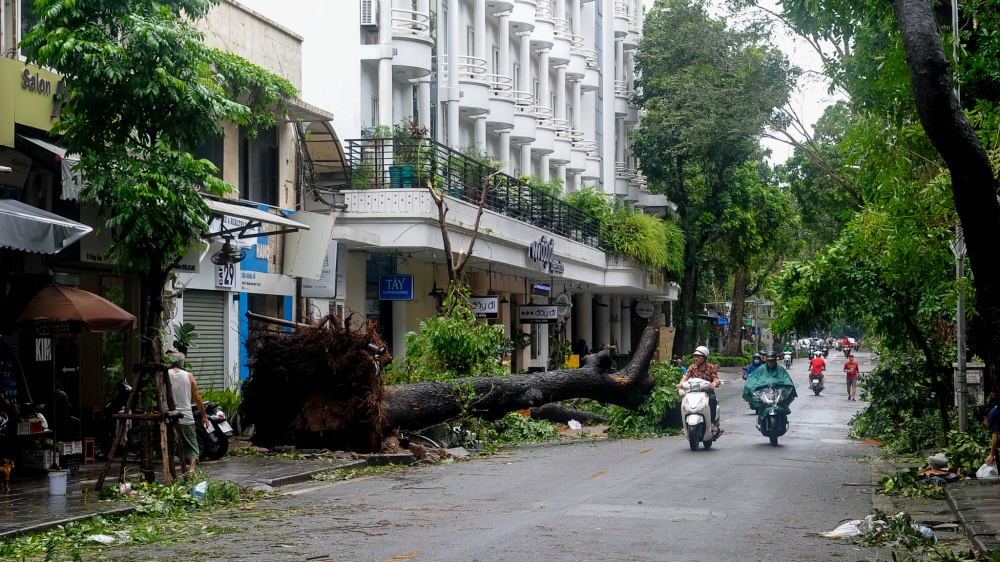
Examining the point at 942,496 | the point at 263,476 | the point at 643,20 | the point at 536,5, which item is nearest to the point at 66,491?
the point at 263,476

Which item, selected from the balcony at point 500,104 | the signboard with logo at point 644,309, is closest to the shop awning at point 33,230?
the balcony at point 500,104

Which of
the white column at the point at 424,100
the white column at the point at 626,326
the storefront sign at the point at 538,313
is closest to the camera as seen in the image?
the white column at the point at 424,100

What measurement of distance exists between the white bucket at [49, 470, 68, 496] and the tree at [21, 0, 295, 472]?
1561mm

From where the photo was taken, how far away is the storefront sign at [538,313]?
35906 millimetres

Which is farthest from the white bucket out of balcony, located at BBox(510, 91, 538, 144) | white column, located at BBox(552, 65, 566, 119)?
white column, located at BBox(552, 65, 566, 119)

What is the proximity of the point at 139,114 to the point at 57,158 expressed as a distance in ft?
7.21

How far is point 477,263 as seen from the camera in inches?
1244

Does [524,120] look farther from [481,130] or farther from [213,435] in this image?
[213,435]

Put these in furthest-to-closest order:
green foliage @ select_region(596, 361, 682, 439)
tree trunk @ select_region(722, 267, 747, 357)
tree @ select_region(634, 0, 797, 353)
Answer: tree trunk @ select_region(722, 267, 747, 357) → tree @ select_region(634, 0, 797, 353) → green foliage @ select_region(596, 361, 682, 439)

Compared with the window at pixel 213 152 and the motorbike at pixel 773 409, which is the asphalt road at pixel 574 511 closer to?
the motorbike at pixel 773 409

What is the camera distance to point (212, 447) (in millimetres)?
16859

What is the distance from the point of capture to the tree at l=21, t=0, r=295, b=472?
512 inches

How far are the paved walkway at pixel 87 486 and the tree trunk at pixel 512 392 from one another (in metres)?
1.50

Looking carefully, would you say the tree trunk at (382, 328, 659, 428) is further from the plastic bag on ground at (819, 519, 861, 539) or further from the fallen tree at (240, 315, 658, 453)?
the plastic bag on ground at (819, 519, 861, 539)
